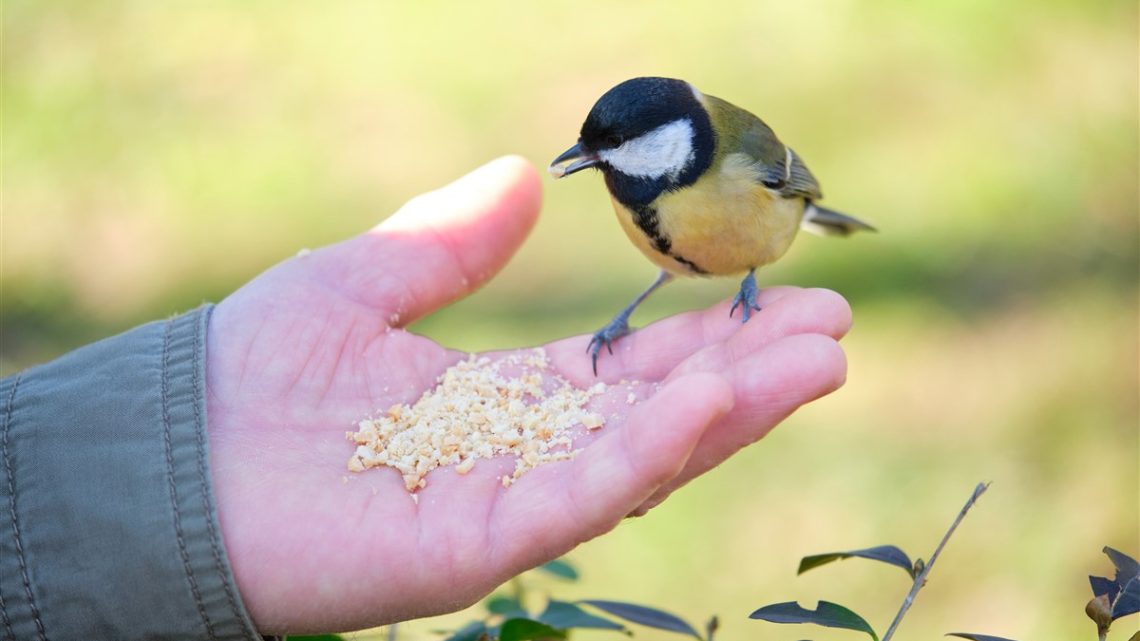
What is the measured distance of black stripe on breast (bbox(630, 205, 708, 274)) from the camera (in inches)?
82.9

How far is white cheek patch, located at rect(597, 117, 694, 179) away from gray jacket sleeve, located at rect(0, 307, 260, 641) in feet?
2.85

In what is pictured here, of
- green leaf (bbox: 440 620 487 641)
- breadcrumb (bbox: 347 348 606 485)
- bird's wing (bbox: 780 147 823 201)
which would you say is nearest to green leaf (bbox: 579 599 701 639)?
green leaf (bbox: 440 620 487 641)

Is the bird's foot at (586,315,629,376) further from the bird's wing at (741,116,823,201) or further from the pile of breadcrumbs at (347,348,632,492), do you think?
the bird's wing at (741,116,823,201)

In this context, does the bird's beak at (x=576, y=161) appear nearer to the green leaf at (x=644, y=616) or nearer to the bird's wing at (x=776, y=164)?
the bird's wing at (x=776, y=164)

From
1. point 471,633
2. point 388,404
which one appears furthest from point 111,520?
point 388,404

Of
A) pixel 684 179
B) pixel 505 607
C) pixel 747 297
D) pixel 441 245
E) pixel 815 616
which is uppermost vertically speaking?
pixel 684 179

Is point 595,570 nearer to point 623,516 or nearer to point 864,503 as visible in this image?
point 864,503

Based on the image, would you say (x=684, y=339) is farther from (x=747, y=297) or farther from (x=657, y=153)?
(x=657, y=153)

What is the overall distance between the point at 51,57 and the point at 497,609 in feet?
14.7

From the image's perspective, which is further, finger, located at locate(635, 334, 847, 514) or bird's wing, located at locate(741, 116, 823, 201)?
bird's wing, located at locate(741, 116, 823, 201)

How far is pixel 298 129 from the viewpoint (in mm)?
4766

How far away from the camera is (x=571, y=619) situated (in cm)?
128

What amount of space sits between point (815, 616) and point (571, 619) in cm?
30

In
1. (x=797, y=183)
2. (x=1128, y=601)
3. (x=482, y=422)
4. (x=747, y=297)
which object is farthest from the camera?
(x=797, y=183)
